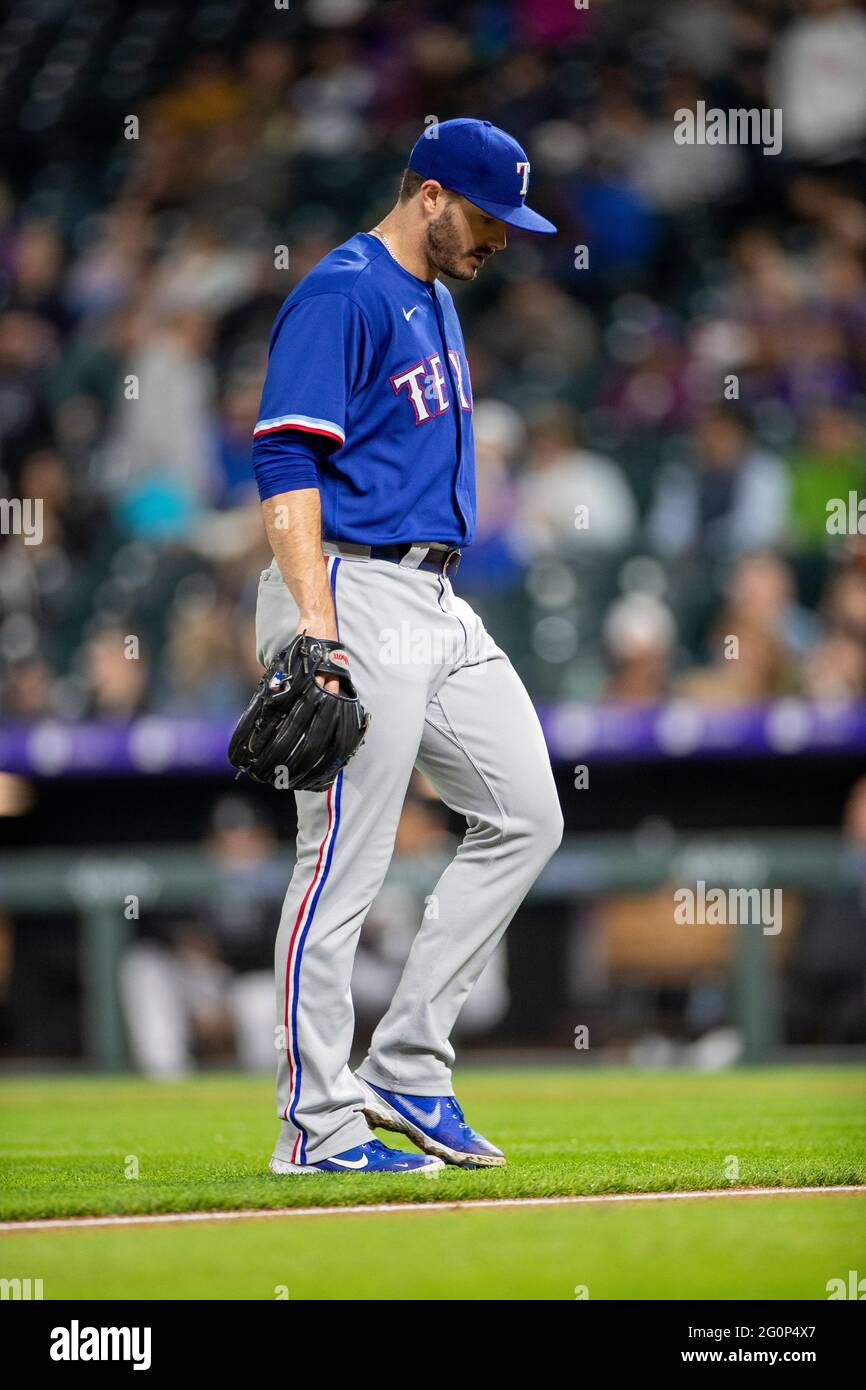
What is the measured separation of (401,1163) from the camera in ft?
12.5

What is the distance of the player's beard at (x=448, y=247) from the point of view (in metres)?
4.00

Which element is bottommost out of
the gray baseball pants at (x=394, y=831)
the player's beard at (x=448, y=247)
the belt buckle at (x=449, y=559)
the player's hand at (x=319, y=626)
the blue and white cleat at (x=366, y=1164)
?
the blue and white cleat at (x=366, y=1164)

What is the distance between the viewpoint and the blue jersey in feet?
12.4

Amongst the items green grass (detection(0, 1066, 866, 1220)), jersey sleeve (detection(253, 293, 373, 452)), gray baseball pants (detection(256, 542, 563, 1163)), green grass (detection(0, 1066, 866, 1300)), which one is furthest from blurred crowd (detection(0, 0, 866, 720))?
jersey sleeve (detection(253, 293, 373, 452))

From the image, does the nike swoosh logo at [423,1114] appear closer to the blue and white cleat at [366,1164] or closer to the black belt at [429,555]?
the blue and white cleat at [366,1164]

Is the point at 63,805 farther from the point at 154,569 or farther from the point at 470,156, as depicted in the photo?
the point at 470,156

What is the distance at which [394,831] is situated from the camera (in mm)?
3895

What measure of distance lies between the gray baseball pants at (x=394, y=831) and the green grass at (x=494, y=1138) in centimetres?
23

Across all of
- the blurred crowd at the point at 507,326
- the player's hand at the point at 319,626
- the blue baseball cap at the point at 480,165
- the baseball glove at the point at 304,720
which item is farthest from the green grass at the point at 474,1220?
the blurred crowd at the point at 507,326

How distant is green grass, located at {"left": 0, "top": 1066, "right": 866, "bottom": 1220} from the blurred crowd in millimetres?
1846

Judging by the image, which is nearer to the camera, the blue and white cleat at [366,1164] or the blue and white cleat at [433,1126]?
the blue and white cleat at [366,1164]

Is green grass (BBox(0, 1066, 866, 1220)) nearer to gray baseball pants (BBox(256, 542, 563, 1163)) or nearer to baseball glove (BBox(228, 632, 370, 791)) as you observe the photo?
gray baseball pants (BBox(256, 542, 563, 1163))
